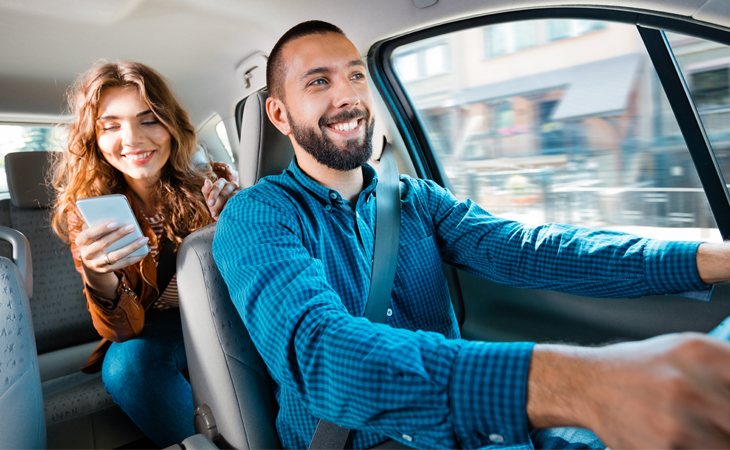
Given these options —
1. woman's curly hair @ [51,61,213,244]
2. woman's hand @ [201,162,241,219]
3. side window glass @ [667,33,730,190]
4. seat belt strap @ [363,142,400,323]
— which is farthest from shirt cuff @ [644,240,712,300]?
woman's curly hair @ [51,61,213,244]

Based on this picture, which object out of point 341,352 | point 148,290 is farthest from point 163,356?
point 341,352

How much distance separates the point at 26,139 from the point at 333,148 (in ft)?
5.72

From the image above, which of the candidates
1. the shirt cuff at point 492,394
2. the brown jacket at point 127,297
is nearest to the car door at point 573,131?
the shirt cuff at point 492,394

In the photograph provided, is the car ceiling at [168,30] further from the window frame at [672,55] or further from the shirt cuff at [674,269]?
the shirt cuff at [674,269]

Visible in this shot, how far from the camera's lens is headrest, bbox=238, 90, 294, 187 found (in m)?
1.54

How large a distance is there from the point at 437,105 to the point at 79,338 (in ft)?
6.12

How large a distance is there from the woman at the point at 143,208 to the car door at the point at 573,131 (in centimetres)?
83

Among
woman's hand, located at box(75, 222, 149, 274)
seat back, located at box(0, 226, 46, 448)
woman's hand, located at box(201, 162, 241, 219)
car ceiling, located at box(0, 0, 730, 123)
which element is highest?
car ceiling, located at box(0, 0, 730, 123)

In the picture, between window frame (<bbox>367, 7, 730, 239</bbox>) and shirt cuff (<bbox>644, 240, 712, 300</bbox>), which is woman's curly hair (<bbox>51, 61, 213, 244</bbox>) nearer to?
window frame (<bbox>367, 7, 730, 239</bbox>)

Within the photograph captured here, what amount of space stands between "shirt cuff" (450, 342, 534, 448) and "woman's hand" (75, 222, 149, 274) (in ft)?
3.40

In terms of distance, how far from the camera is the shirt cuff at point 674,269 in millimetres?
1116

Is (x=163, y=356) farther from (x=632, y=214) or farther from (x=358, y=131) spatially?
(x=632, y=214)

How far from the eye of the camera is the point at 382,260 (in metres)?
1.28

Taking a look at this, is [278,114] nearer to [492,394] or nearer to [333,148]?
[333,148]
